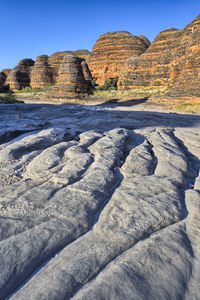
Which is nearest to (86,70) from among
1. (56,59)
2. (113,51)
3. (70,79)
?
(113,51)

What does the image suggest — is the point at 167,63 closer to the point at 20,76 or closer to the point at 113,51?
the point at 113,51

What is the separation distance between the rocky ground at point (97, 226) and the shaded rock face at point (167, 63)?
13.6 metres

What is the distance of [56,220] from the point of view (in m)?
1.21

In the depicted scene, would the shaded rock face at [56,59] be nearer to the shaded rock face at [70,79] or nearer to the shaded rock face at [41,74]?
the shaded rock face at [41,74]

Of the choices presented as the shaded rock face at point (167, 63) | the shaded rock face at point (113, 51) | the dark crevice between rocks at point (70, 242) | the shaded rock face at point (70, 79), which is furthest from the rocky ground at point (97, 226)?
the shaded rock face at point (113, 51)

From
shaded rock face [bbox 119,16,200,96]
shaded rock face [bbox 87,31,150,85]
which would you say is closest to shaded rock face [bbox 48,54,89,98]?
shaded rock face [bbox 119,16,200,96]

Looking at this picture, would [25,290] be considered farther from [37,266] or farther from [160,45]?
[160,45]

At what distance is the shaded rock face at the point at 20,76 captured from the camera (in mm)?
31750

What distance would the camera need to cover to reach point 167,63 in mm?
18859

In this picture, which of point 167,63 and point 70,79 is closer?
point 70,79

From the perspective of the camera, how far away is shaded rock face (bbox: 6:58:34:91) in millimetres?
31750

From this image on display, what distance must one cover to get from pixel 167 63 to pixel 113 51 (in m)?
13.3

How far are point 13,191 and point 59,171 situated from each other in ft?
1.63

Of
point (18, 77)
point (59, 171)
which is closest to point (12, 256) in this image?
point (59, 171)
